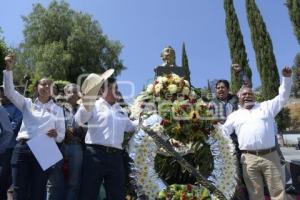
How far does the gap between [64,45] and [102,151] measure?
117ft

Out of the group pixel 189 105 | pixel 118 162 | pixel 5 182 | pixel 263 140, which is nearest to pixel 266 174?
pixel 263 140

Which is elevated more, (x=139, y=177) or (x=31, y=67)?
(x=31, y=67)

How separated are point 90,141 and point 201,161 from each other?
4.78 feet

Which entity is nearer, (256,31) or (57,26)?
(256,31)

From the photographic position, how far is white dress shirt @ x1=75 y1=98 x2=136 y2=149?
4.75 metres

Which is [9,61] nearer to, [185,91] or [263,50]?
[185,91]

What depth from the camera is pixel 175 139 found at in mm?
5207

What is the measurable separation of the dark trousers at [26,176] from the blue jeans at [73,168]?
0.69 meters

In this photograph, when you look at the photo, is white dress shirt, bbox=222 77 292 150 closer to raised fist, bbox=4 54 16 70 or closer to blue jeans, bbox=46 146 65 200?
blue jeans, bbox=46 146 65 200

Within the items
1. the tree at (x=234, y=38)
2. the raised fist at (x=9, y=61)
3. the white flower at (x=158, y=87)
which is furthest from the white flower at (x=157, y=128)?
the tree at (x=234, y=38)

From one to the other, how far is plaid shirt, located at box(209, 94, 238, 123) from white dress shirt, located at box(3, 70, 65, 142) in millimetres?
2420

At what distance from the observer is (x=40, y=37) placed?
4012 centimetres

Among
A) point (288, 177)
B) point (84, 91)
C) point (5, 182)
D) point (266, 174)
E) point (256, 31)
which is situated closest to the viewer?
point (84, 91)

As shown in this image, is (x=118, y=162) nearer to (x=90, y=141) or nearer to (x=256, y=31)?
(x=90, y=141)
